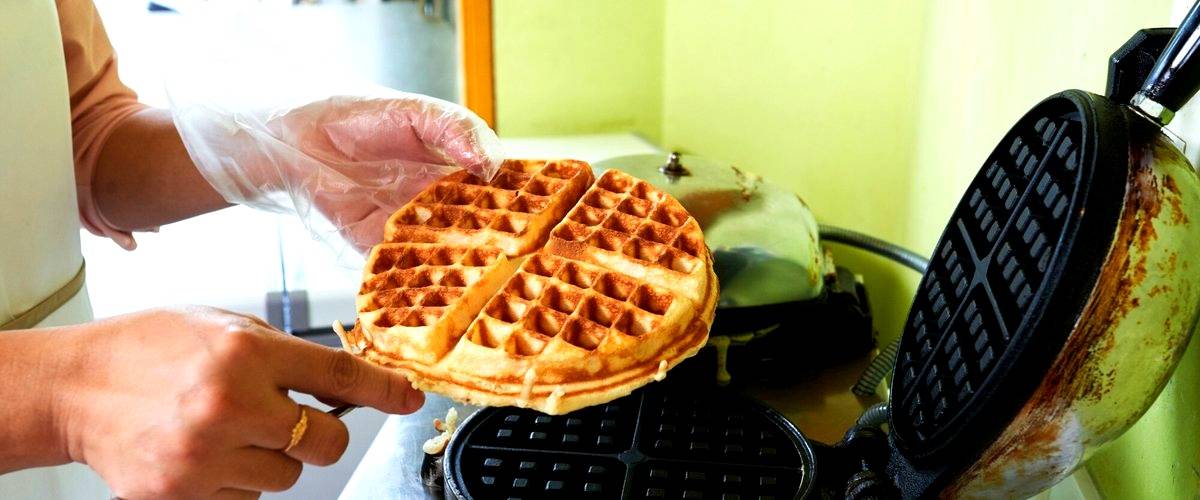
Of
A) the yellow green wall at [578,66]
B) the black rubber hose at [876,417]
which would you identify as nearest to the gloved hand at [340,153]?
the black rubber hose at [876,417]

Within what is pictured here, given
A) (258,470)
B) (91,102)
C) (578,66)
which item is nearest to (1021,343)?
(258,470)

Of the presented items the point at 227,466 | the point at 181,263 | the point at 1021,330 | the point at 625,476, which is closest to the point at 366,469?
the point at 625,476

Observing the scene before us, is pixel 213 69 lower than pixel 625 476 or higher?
higher

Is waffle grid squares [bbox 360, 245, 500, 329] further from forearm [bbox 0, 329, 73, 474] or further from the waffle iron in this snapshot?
forearm [bbox 0, 329, 73, 474]

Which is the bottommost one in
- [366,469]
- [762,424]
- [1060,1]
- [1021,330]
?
[366,469]

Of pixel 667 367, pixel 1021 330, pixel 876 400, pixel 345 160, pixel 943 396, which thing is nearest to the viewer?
pixel 1021 330

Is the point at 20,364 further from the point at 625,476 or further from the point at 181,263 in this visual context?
the point at 181,263

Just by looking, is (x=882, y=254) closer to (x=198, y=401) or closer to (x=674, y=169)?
(x=674, y=169)

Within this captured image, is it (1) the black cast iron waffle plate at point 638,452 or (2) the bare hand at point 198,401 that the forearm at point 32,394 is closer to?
(2) the bare hand at point 198,401
